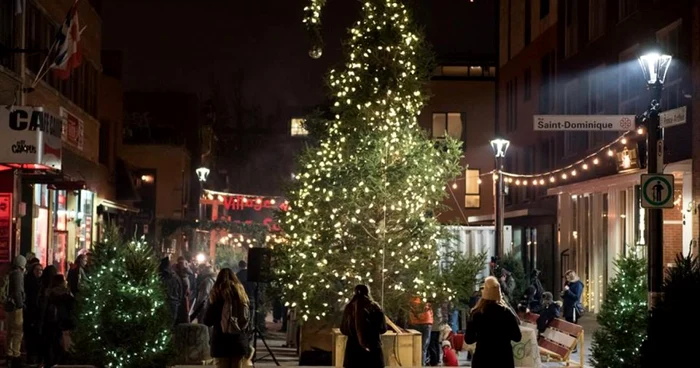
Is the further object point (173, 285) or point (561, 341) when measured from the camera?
point (173, 285)

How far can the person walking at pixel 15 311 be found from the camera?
60.6ft

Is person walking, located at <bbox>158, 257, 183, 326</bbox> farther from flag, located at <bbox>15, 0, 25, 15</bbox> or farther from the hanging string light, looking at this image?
the hanging string light

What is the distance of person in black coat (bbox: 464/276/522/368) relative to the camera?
11.7 metres

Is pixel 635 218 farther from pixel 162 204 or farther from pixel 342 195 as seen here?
pixel 162 204

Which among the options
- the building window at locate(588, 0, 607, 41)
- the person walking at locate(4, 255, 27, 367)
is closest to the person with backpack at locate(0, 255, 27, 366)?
the person walking at locate(4, 255, 27, 367)

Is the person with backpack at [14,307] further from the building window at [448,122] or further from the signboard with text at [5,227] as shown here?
the building window at [448,122]

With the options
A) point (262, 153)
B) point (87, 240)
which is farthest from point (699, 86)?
point (262, 153)

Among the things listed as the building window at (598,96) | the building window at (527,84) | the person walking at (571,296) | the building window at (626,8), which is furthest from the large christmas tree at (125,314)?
the building window at (527,84)

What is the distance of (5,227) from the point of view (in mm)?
24500

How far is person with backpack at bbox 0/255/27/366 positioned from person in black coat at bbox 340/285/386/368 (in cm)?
712

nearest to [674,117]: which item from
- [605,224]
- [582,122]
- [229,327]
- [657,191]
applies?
[582,122]

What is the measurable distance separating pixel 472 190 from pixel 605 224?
22.4 m

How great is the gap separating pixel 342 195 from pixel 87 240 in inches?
783

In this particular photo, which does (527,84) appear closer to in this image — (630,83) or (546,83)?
(546,83)
